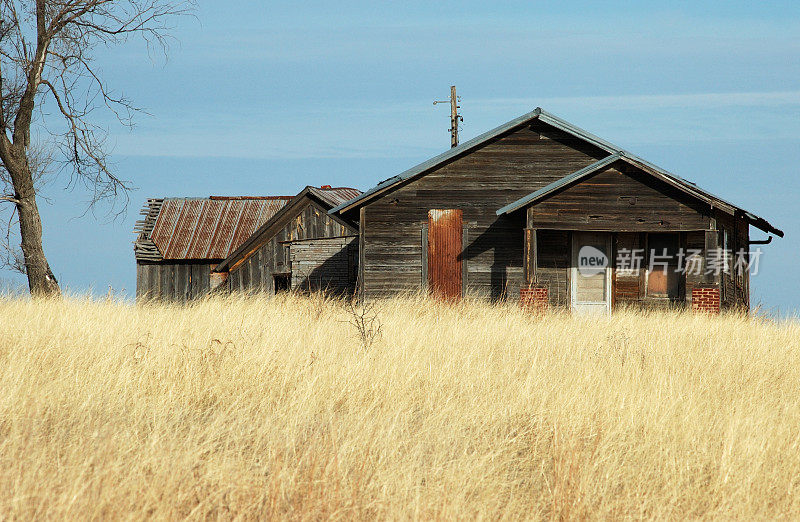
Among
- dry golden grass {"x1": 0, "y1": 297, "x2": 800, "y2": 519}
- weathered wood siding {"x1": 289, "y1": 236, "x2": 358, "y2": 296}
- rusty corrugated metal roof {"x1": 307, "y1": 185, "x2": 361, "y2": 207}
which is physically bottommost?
dry golden grass {"x1": 0, "y1": 297, "x2": 800, "y2": 519}

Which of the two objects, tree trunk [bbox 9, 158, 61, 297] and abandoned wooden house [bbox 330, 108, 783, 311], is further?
abandoned wooden house [bbox 330, 108, 783, 311]

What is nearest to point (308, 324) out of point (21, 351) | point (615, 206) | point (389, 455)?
point (21, 351)

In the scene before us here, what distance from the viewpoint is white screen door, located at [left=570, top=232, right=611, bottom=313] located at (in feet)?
62.7

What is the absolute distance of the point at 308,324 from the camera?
12.3 m

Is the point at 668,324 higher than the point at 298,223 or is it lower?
lower

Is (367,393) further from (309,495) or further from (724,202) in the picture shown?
(724,202)

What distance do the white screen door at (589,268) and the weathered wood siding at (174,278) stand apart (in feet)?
56.7

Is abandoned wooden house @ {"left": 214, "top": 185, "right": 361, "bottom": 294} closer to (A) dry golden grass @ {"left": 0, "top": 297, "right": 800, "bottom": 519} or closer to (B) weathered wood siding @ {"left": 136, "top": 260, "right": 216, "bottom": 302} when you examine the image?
(B) weathered wood siding @ {"left": 136, "top": 260, "right": 216, "bottom": 302}

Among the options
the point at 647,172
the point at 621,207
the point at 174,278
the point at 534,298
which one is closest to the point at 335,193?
the point at 174,278

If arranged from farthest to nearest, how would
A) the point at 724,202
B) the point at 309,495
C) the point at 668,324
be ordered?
the point at 724,202 → the point at 668,324 → the point at 309,495

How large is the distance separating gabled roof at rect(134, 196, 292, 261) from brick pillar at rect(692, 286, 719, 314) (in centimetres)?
1928

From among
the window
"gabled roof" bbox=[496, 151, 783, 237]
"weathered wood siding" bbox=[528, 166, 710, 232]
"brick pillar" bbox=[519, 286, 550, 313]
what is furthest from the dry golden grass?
the window

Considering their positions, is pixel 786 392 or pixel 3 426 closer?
pixel 3 426

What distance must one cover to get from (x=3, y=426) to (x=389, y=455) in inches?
124
